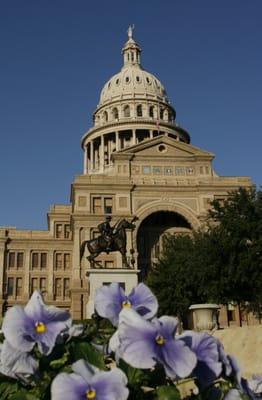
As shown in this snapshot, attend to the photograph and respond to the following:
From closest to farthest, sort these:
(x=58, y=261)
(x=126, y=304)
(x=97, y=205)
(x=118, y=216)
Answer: (x=126, y=304) < (x=118, y=216) < (x=97, y=205) < (x=58, y=261)

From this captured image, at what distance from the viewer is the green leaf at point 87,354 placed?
2.79 metres

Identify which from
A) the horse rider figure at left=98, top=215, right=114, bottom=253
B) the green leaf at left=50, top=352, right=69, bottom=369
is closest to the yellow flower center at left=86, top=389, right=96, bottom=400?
the green leaf at left=50, top=352, right=69, bottom=369

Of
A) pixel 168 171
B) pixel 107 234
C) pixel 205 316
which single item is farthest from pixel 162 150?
pixel 205 316

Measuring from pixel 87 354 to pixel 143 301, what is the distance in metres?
0.43

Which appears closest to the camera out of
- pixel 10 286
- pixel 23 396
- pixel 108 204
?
pixel 23 396

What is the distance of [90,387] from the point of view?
2.46m

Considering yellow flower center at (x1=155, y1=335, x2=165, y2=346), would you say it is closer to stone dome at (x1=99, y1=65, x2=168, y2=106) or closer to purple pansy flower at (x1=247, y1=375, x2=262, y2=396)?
purple pansy flower at (x1=247, y1=375, x2=262, y2=396)

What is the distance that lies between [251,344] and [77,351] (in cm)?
1753

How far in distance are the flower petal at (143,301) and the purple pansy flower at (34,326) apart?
15.2 inches

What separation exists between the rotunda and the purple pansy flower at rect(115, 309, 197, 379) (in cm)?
8663

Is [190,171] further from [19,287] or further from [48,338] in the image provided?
[48,338]

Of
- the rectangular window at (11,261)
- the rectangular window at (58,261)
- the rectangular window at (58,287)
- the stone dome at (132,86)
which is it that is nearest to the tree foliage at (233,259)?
the rectangular window at (58,287)

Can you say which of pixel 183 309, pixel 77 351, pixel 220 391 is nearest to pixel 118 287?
pixel 77 351

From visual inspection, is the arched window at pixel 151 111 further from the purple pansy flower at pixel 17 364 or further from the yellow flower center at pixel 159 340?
the yellow flower center at pixel 159 340
